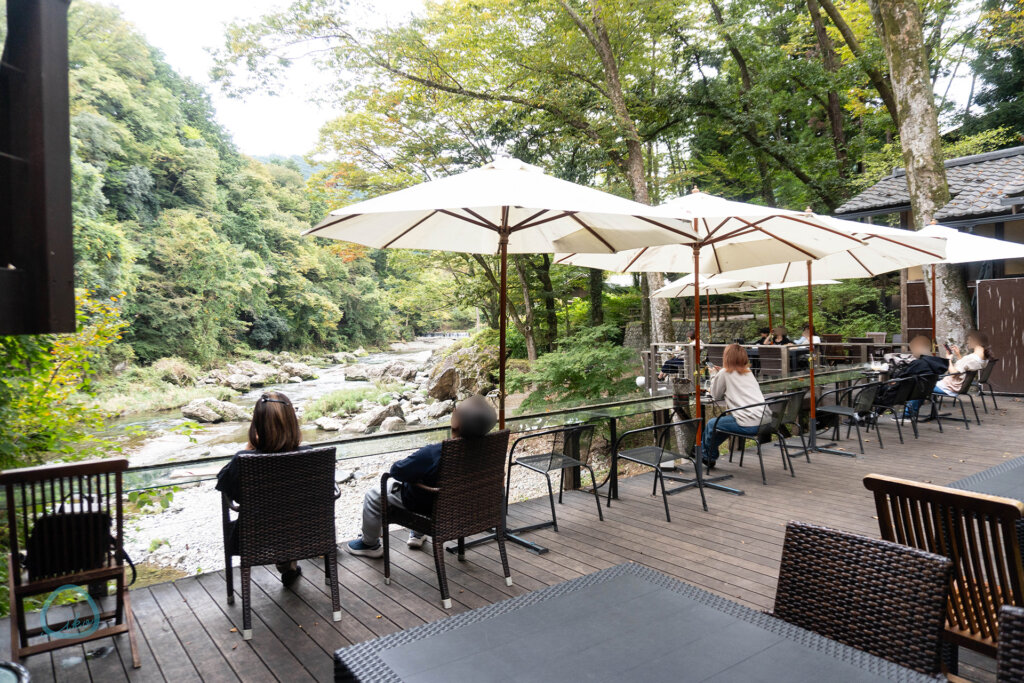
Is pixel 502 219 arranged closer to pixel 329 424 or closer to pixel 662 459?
pixel 662 459

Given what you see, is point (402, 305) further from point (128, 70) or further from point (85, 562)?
point (85, 562)

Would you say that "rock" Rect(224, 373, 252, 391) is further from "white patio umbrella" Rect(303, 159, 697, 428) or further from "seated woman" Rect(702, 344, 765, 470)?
"seated woman" Rect(702, 344, 765, 470)

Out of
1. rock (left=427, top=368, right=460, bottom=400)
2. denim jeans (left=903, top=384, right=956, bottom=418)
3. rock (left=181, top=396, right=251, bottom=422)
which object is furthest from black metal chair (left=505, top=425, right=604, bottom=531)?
rock (left=181, top=396, right=251, bottom=422)

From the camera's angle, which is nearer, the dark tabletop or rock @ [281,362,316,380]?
the dark tabletop

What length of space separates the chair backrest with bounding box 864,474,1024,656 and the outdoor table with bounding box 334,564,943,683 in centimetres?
80

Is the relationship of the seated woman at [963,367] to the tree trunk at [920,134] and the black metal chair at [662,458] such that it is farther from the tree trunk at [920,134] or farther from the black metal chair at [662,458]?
the black metal chair at [662,458]

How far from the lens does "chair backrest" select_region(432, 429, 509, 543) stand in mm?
3154

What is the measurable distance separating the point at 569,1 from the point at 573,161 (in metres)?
3.63

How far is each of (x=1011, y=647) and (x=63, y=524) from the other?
3.21 meters

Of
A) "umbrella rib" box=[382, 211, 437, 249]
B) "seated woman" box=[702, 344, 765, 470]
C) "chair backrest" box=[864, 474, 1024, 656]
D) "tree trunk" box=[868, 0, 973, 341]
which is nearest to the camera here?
"chair backrest" box=[864, 474, 1024, 656]

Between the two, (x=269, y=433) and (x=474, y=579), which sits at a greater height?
(x=269, y=433)

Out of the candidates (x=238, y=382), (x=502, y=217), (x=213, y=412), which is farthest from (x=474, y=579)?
(x=238, y=382)

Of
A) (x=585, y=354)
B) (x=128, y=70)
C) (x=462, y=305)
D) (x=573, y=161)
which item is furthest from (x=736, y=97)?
(x=128, y=70)

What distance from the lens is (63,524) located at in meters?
2.60
